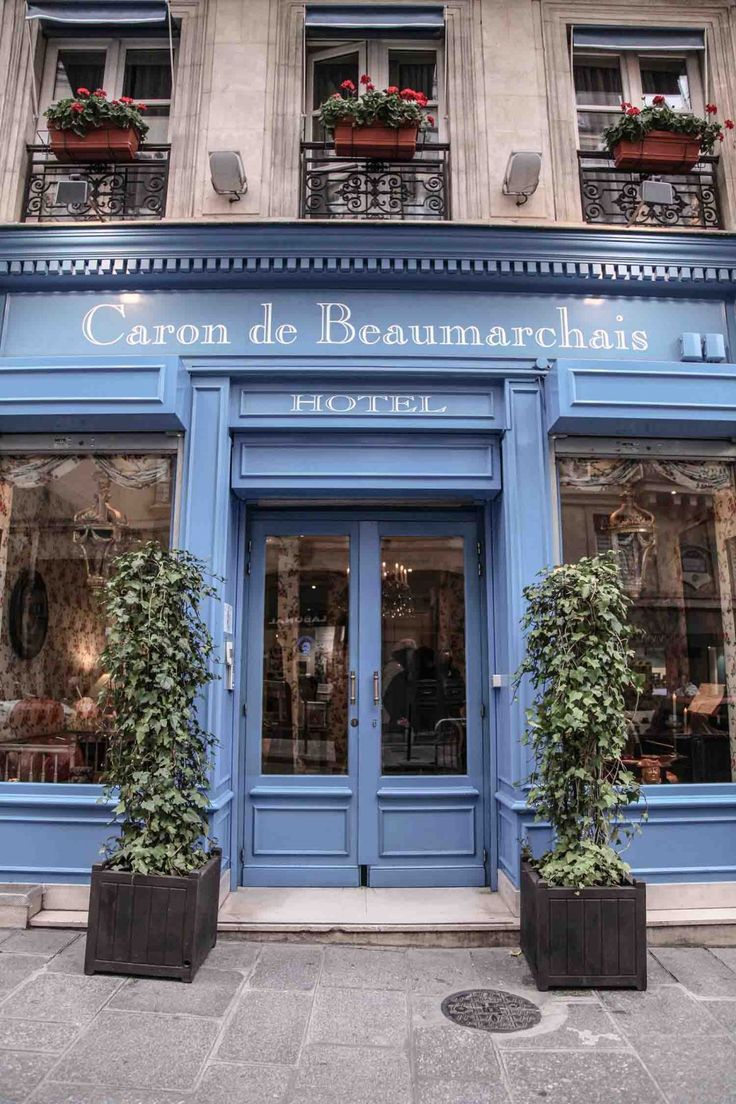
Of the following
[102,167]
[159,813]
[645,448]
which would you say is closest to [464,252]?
[645,448]

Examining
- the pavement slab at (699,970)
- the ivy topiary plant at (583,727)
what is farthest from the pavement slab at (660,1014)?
the ivy topiary plant at (583,727)

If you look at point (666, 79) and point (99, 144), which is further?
point (666, 79)

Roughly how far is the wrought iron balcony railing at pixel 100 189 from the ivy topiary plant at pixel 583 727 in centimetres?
470

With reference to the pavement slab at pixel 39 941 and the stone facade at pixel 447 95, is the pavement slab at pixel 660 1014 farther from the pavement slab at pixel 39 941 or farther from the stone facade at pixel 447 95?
the stone facade at pixel 447 95

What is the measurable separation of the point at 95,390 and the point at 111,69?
348 centimetres

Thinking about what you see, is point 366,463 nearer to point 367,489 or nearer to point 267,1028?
point 367,489

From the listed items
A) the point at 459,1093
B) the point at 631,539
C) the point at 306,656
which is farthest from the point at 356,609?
the point at 459,1093

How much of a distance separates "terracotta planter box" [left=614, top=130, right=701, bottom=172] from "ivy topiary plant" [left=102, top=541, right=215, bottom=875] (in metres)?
4.97

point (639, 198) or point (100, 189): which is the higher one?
point (100, 189)

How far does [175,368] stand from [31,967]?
405 centimetres

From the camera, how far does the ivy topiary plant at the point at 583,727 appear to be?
4387mm

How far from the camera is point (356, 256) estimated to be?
5859 millimetres

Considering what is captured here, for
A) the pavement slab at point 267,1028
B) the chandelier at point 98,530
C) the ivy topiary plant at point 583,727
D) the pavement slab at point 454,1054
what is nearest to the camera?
the pavement slab at point 454,1054

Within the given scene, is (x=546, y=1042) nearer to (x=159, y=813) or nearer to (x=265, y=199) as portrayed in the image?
(x=159, y=813)
